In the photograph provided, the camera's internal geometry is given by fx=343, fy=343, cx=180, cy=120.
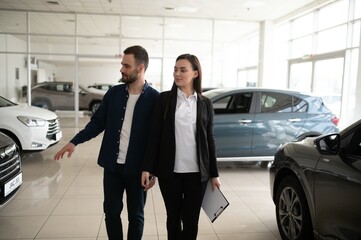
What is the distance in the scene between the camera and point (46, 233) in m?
2.97

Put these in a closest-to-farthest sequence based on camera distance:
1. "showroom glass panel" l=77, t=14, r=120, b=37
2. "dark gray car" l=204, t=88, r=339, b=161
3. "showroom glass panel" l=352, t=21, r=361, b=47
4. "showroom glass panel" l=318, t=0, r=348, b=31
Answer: "dark gray car" l=204, t=88, r=339, b=161
"showroom glass panel" l=352, t=21, r=361, b=47
"showroom glass panel" l=318, t=0, r=348, b=31
"showroom glass panel" l=77, t=14, r=120, b=37

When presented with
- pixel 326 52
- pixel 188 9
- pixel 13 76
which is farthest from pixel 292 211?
pixel 13 76

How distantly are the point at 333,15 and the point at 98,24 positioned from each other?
7.28 metres

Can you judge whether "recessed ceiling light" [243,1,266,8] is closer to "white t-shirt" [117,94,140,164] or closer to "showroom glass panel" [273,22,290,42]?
"showroom glass panel" [273,22,290,42]

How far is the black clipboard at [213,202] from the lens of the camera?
2.16 metres

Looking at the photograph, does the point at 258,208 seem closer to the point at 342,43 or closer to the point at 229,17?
the point at 342,43

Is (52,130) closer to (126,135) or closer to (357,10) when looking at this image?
(126,135)

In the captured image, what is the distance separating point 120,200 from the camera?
2229mm

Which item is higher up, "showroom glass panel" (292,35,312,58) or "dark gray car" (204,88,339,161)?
"showroom glass panel" (292,35,312,58)

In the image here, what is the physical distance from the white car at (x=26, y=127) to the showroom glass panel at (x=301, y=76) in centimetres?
711

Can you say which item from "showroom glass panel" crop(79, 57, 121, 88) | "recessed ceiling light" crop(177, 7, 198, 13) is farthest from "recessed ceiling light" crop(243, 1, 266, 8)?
"showroom glass panel" crop(79, 57, 121, 88)

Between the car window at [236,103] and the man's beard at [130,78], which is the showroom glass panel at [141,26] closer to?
the car window at [236,103]

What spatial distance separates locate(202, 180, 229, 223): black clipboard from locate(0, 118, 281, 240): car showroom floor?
0.88 m

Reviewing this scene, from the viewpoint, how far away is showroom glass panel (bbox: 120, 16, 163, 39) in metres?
11.1
